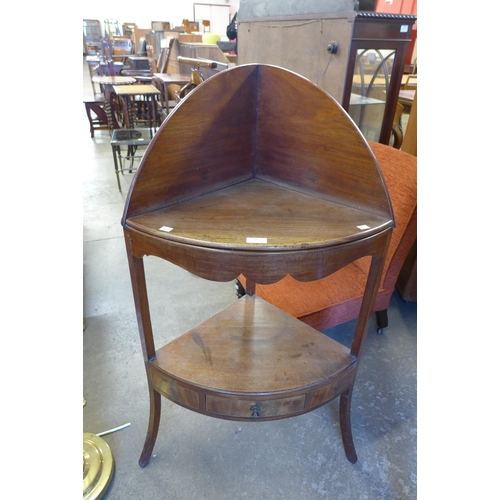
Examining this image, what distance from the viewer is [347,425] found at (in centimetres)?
120

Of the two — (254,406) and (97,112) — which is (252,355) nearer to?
(254,406)

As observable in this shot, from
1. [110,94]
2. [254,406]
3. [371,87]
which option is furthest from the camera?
[110,94]

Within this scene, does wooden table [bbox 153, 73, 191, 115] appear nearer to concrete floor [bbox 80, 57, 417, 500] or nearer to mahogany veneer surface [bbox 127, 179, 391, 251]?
concrete floor [bbox 80, 57, 417, 500]

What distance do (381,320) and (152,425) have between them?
1.17m

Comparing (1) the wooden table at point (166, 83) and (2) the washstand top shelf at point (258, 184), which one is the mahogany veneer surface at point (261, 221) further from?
(1) the wooden table at point (166, 83)

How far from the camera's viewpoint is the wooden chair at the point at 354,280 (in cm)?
139

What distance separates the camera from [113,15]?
42.4 feet

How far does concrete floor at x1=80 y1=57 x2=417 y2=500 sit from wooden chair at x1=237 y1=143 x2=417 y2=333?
360 millimetres

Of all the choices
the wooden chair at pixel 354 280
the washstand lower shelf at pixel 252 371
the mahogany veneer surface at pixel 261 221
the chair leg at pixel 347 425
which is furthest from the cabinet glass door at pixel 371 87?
the chair leg at pixel 347 425

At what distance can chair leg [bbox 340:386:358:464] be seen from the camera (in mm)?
1163

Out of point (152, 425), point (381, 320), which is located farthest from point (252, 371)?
point (381, 320)

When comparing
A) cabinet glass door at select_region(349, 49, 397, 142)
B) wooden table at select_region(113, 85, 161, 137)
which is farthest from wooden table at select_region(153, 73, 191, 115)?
cabinet glass door at select_region(349, 49, 397, 142)

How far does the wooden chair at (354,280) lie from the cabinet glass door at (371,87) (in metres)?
0.57
